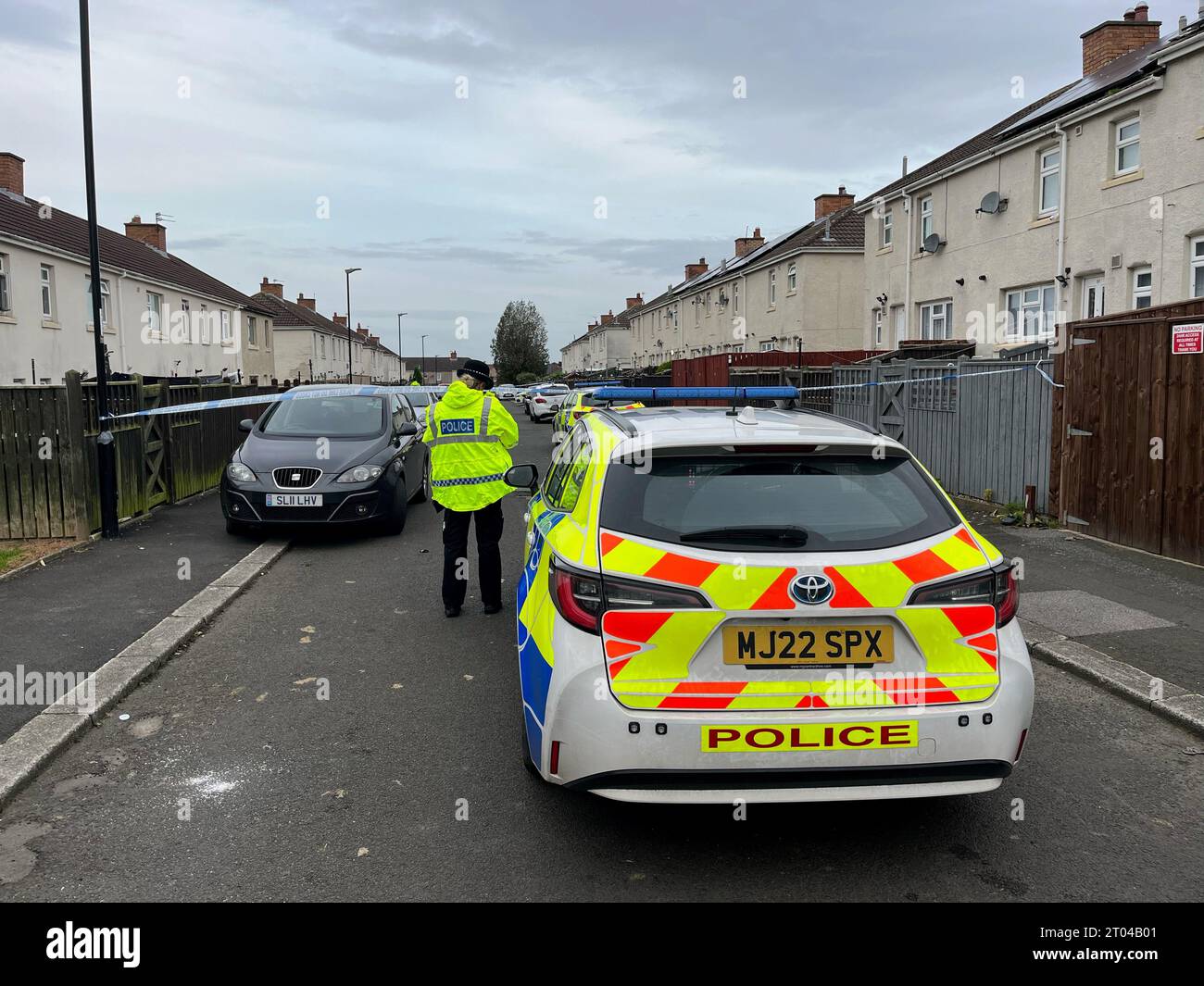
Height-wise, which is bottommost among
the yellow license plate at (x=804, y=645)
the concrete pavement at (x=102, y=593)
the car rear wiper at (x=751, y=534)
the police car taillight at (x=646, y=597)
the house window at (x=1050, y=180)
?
the concrete pavement at (x=102, y=593)

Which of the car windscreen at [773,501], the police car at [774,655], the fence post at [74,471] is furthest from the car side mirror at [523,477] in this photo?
the fence post at [74,471]

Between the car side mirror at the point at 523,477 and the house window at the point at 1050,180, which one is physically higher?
the house window at the point at 1050,180

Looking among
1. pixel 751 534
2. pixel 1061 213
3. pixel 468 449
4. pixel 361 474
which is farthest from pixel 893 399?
pixel 751 534

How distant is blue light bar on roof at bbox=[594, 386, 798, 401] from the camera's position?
16.8 ft

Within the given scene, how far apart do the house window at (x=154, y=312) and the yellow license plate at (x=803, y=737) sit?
35656 millimetres

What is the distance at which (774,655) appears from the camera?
3328mm

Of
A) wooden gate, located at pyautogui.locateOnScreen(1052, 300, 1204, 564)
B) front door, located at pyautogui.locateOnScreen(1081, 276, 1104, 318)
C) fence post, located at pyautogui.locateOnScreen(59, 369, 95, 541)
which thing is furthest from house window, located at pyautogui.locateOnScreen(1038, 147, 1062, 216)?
fence post, located at pyautogui.locateOnScreen(59, 369, 95, 541)

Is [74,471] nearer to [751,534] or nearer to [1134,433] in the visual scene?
[751,534]

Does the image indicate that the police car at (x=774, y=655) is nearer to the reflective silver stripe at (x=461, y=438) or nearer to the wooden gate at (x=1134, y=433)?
the reflective silver stripe at (x=461, y=438)

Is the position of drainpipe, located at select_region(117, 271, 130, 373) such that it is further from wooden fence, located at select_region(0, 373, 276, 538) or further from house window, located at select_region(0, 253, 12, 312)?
wooden fence, located at select_region(0, 373, 276, 538)

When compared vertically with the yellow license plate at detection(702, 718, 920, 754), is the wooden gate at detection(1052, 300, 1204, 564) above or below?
above

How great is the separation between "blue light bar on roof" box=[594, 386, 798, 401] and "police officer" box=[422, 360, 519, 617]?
5.65 feet

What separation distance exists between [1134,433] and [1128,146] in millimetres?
10985

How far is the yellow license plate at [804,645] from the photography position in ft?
10.9
